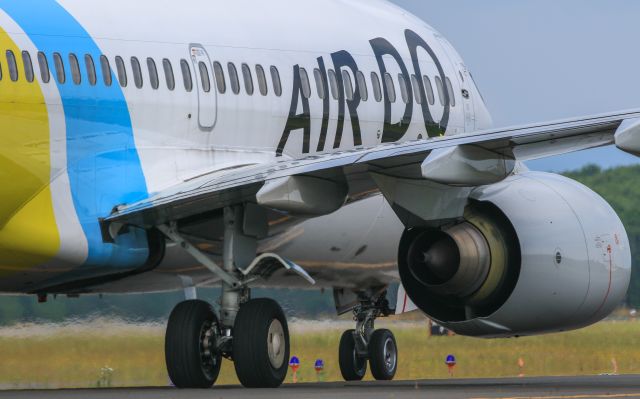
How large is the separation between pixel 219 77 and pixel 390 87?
3.33 meters

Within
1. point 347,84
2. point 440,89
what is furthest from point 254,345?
point 440,89

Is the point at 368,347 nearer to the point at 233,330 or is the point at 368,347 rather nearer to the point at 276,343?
the point at 276,343

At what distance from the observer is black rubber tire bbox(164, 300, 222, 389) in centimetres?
2033

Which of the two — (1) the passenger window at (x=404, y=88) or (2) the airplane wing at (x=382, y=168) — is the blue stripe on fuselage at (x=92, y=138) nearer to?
(2) the airplane wing at (x=382, y=168)

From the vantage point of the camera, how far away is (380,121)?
24422 millimetres

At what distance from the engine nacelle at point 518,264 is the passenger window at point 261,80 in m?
2.76

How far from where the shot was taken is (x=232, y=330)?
799 inches

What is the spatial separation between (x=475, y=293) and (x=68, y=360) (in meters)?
7.19

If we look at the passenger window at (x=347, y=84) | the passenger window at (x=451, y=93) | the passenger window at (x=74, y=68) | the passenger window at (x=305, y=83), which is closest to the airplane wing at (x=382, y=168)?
the passenger window at (x=74, y=68)

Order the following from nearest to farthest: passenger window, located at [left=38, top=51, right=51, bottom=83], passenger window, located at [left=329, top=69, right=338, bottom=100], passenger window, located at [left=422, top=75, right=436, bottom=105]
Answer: passenger window, located at [left=38, top=51, right=51, bottom=83]
passenger window, located at [left=329, top=69, right=338, bottom=100]
passenger window, located at [left=422, top=75, right=436, bottom=105]

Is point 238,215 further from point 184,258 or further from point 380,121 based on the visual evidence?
point 380,121

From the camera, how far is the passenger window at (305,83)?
2327 centimetres

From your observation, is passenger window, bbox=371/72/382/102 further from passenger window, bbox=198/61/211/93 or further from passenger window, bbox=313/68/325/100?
passenger window, bbox=198/61/211/93

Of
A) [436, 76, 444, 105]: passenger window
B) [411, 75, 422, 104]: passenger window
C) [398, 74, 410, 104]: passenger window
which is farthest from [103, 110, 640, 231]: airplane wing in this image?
[436, 76, 444, 105]: passenger window
